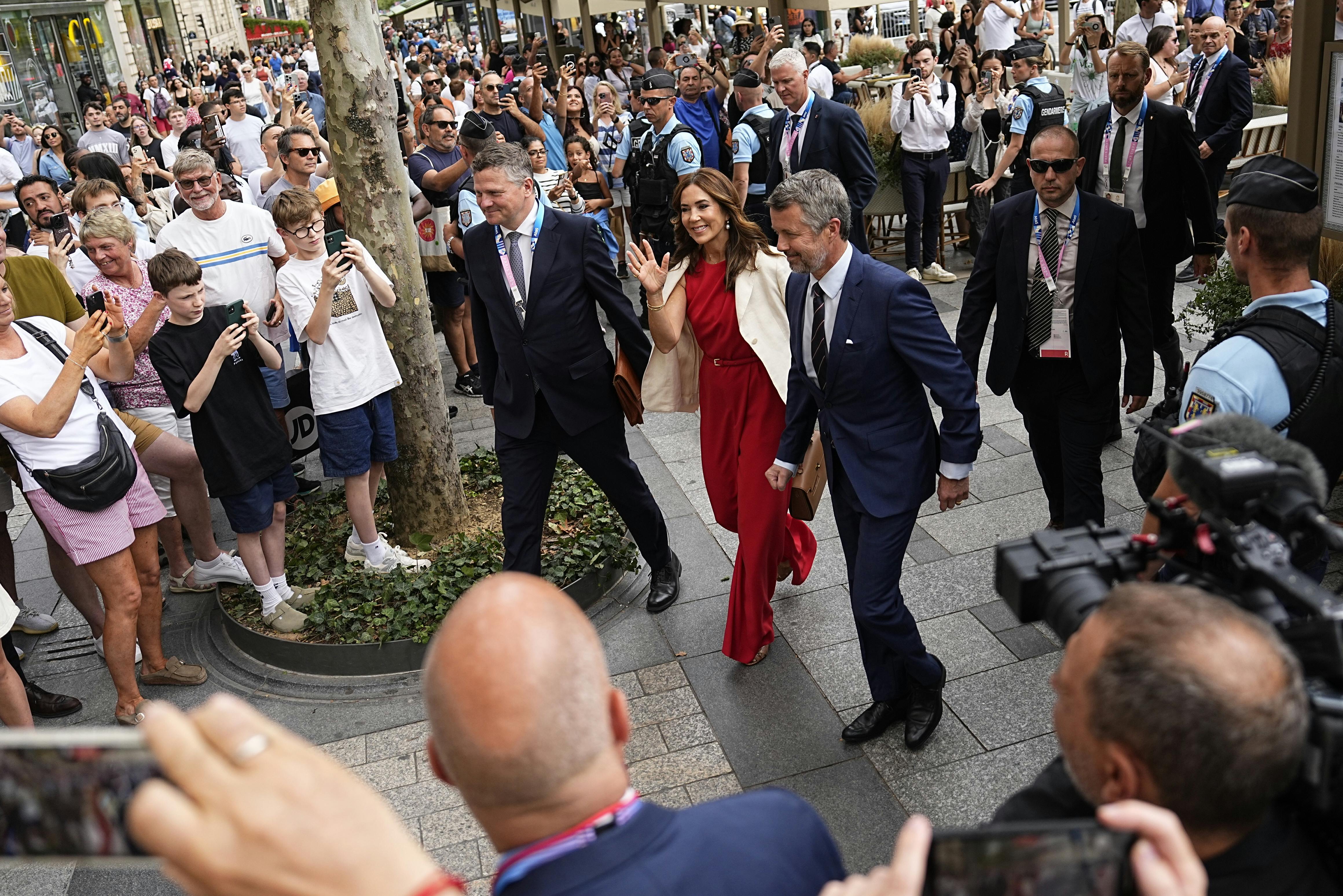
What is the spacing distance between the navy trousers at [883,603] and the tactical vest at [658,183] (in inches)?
204

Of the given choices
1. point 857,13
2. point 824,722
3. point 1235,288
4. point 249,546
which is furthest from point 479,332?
point 857,13

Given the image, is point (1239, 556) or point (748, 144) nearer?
point (1239, 556)

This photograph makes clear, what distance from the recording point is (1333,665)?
1513 mm

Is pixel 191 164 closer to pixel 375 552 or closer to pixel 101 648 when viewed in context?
pixel 375 552

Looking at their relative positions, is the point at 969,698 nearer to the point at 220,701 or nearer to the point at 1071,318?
the point at 1071,318

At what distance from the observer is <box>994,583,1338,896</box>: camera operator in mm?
1409

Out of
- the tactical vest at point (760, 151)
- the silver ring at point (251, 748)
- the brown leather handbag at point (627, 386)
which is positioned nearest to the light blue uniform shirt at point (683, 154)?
the tactical vest at point (760, 151)

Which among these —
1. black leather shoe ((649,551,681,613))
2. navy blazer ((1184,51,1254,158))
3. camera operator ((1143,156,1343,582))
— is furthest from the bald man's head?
navy blazer ((1184,51,1254,158))

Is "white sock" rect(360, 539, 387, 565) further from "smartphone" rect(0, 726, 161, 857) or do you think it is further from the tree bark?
"smartphone" rect(0, 726, 161, 857)

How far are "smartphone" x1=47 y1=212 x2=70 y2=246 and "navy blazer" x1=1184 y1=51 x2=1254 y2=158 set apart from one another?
24.4 ft

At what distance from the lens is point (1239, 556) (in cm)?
168

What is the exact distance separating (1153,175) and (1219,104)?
327cm

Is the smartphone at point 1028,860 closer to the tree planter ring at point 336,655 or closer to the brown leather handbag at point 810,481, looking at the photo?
the brown leather handbag at point 810,481

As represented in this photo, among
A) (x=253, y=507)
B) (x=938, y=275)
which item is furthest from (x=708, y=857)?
(x=938, y=275)
